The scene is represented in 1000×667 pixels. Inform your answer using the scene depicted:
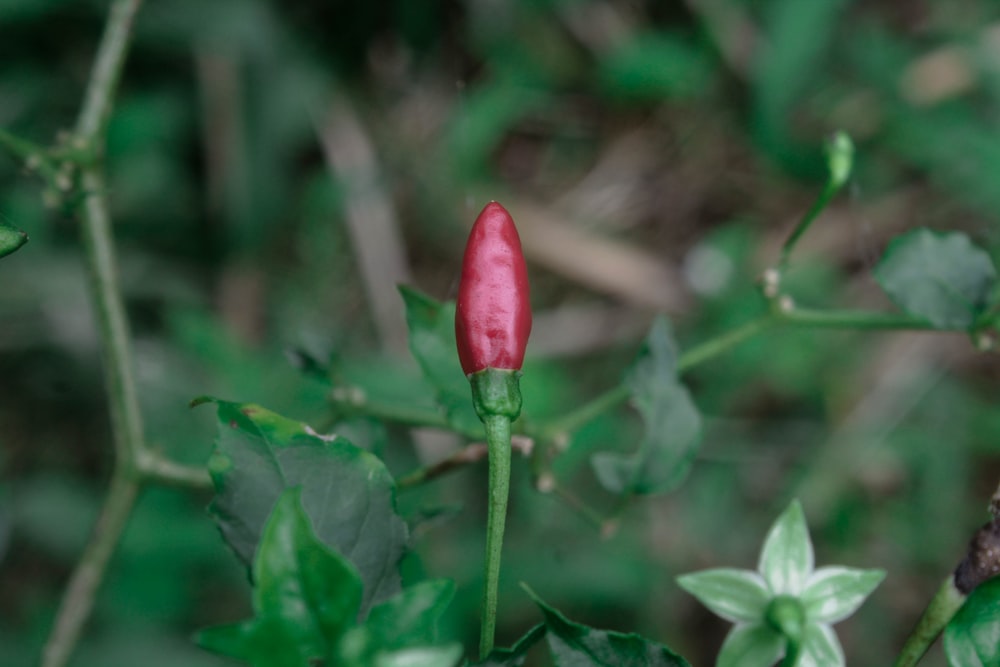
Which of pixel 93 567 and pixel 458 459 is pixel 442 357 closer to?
pixel 458 459

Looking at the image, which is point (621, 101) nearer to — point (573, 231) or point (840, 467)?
point (573, 231)

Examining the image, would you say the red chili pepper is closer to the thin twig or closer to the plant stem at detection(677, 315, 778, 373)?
the thin twig

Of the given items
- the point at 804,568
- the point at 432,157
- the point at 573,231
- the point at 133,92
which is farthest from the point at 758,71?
the point at 804,568

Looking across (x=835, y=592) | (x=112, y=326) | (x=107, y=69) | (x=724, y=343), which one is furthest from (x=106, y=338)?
(x=835, y=592)

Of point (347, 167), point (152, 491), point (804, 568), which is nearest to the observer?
Answer: point (804, 568)

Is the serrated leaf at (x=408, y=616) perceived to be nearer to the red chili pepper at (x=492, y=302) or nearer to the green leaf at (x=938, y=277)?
the red chili pepper at (x=492, y=302)

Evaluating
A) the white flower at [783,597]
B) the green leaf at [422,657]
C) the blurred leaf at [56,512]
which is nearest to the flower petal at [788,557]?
the white flower at [783,597]

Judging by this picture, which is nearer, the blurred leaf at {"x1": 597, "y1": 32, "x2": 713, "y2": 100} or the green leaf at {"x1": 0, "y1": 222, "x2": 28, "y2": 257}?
the green leaf at {"x1": 0, "y1": 222, "x2": 28, "y2": 257}

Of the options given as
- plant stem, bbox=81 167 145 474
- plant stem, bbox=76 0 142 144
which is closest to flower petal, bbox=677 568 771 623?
plant stem, bbox=81 167 145 474
